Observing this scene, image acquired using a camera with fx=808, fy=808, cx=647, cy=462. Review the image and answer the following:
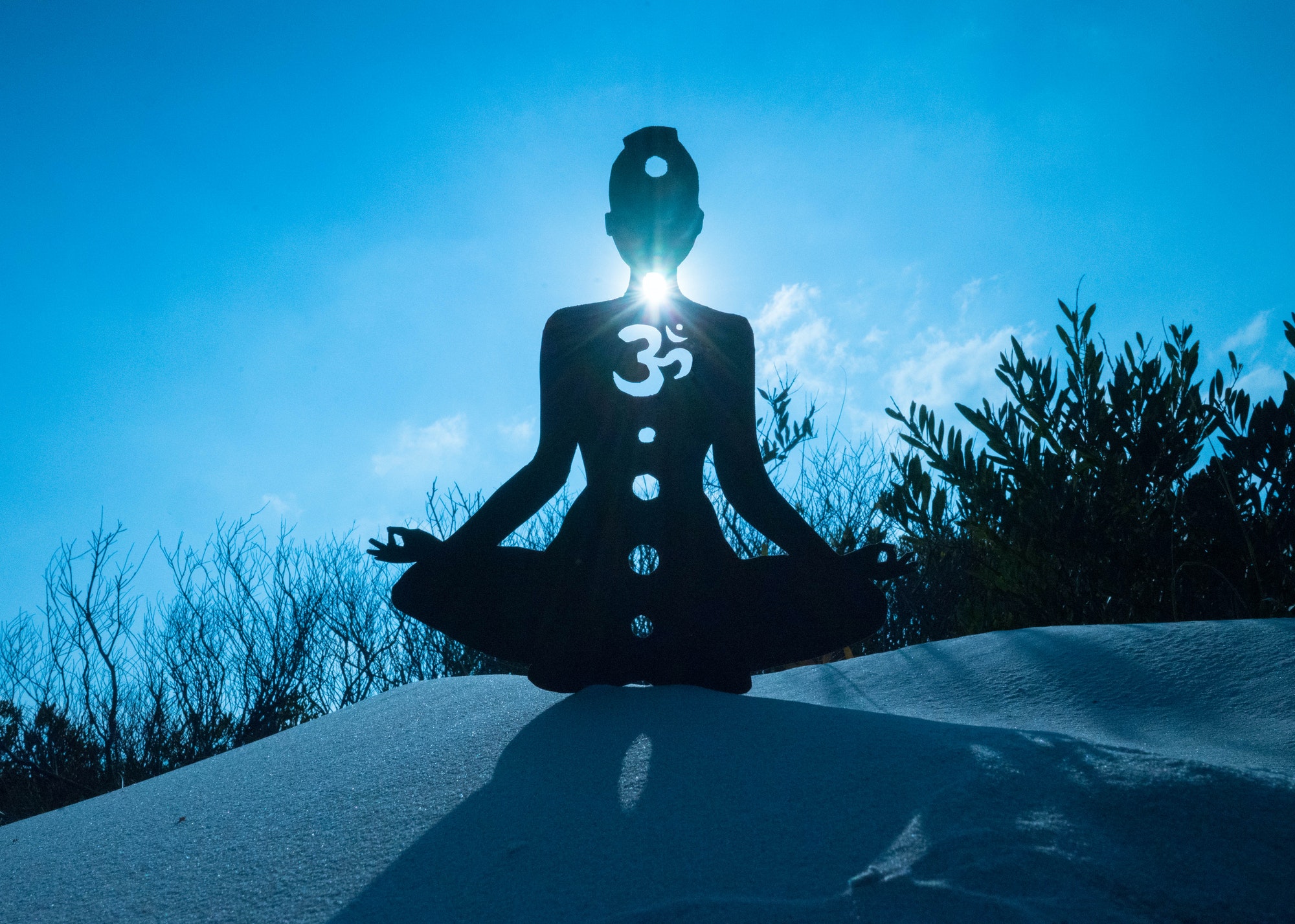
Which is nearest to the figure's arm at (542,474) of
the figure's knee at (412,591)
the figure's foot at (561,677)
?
the figure's knee at (412,591)

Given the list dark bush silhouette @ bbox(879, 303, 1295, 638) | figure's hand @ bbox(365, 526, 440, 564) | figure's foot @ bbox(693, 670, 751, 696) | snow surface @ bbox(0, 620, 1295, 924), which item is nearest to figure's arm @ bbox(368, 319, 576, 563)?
figure's hand @ bbox(365, 526, 440, 564)

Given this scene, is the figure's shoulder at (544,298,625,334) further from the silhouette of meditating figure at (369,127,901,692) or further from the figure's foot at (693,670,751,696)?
the figure's foot at (693,670,751,696)

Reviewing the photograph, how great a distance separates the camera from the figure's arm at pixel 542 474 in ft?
8.55

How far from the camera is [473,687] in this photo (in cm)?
323

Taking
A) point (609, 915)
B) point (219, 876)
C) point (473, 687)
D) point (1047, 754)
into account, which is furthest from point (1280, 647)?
point (219, 876)

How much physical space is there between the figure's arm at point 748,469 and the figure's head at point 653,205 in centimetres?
39

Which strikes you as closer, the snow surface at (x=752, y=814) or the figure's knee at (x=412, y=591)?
the snow surface at (x=752, y=814)

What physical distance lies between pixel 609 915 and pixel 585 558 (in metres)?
1.42

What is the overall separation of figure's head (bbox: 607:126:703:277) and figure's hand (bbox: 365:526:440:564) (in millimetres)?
1216

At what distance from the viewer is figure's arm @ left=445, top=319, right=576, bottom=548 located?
8.55 feet

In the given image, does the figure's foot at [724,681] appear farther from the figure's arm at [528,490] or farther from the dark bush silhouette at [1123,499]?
the dark bush silhouette at [1123,499]

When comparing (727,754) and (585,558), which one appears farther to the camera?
(585,558)

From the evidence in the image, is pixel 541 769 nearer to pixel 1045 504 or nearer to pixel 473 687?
pixel 473 687

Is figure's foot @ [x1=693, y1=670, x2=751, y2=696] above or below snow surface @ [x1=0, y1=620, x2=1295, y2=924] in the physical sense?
above
